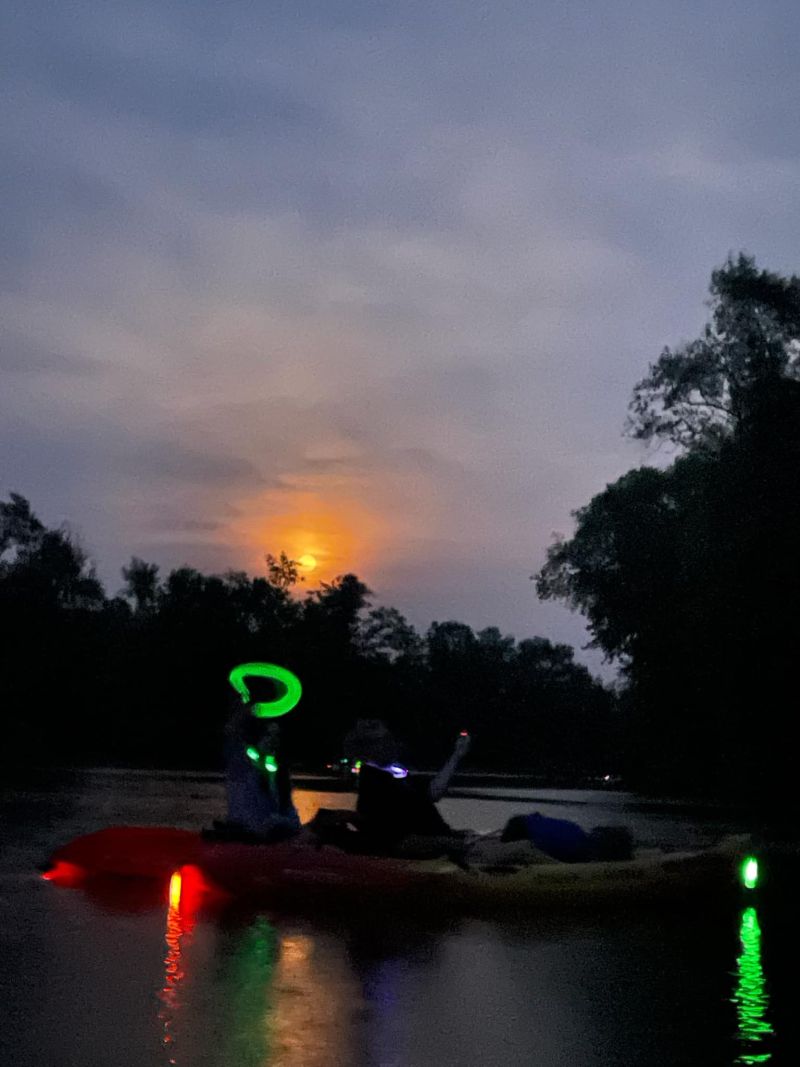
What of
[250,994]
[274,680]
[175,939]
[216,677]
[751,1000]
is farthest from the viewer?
[216,677]

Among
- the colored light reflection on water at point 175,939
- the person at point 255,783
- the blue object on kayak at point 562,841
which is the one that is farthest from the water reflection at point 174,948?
the blue object on kayak at point 562,841

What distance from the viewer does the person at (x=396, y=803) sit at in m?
13.4

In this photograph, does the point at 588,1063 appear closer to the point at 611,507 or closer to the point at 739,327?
the point at 739,327

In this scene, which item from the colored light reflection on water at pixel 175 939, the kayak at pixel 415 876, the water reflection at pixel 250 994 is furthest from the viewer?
the kayak at pixel 415 876

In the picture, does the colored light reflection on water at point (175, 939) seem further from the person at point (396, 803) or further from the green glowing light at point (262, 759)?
the person at point (396, 803)

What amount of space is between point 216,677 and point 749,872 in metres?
65.7

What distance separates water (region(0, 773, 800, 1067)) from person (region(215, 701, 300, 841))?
4.04 feet

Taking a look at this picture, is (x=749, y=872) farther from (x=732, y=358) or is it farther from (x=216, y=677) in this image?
Result: (x=216, y=677)

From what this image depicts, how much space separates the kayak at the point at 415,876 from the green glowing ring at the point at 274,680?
1.36 meters

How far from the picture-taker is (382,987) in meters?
9.13

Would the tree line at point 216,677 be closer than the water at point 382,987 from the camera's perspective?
No

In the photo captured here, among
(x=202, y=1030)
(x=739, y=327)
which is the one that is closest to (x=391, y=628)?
(x=739, y=327)

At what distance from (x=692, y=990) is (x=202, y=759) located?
6176cm

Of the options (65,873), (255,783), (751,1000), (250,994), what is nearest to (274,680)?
(255,783)
